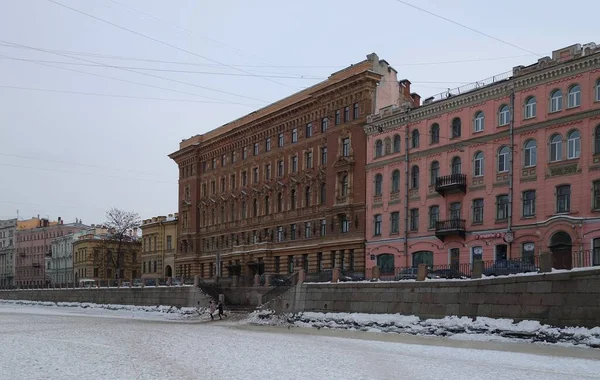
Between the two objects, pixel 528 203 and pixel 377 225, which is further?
pixel 377 225

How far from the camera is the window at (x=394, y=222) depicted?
5603 cm

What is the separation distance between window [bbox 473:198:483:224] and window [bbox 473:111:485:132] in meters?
4.98

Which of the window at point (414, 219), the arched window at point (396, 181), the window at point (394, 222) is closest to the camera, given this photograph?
the window at point (414, 219)

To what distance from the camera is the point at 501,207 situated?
47.8 metres

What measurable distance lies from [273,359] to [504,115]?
30.8m

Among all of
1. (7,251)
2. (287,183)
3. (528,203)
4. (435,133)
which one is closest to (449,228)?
(528,203)

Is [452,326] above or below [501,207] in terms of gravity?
below

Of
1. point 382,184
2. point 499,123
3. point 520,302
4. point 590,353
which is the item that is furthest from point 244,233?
point 590,353

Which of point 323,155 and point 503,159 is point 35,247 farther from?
point 503,159

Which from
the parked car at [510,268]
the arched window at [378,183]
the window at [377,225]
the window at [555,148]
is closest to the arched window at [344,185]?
the arched window at [378,183]

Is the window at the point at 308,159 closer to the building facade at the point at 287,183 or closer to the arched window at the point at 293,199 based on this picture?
the building facade at the point at 287,183

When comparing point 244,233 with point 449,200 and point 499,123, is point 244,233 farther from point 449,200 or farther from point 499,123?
point 499,123

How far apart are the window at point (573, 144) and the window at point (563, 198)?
1982 millimetres

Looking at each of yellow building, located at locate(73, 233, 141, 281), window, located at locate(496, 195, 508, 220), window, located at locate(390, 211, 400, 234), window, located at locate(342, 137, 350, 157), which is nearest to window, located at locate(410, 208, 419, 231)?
window, located at locate(390, 211, 400, 234)
